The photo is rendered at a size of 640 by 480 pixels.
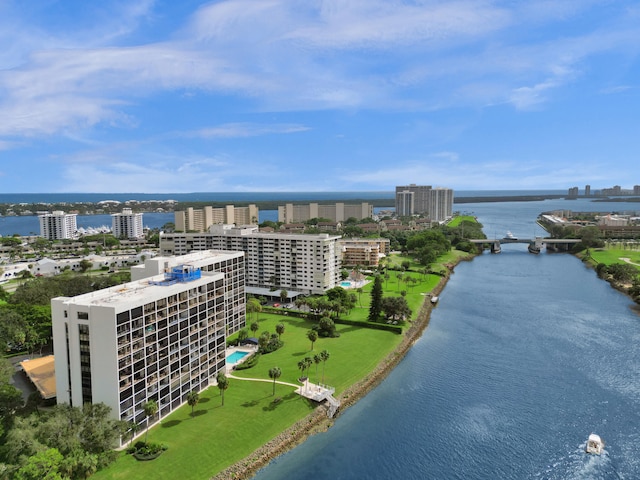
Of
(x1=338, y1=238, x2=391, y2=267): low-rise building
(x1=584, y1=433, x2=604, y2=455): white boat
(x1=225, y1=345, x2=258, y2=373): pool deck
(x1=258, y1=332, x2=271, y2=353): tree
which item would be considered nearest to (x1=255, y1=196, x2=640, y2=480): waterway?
(x1=584, y1=433, x2=604, y2=455): white boat

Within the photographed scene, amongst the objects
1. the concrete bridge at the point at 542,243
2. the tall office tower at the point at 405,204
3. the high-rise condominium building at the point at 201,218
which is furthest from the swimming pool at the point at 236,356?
the tall office tower at the point at 405,204

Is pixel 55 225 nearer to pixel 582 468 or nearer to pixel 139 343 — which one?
pixel 139 343

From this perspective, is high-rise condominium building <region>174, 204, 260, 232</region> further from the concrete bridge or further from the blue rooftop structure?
the blue rooftop structure

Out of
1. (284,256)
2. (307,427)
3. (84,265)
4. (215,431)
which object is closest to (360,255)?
(284,256)

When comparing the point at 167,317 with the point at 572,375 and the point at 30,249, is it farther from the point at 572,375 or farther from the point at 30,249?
the point at 30,249

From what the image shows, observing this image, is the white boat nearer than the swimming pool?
Yes
